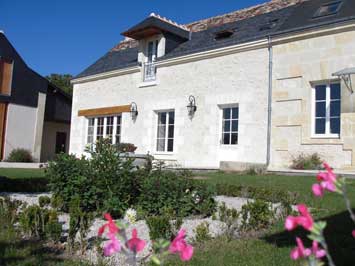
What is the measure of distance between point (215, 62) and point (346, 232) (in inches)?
426

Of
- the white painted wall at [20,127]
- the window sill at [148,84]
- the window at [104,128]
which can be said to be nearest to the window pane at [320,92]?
the window sill at [148,84]

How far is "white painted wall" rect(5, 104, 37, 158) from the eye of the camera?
21.2 metres

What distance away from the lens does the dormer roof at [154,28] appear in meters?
16.4

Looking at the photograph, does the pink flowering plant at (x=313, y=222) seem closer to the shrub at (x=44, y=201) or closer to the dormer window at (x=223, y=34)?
the shrub at (x=44, y=201)

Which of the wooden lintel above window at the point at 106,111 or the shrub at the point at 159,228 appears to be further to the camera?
the wooden lintel above window at the point at 106,111

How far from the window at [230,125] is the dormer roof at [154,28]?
4.74 meters

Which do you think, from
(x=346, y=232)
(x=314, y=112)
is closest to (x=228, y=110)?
(x=314, y=112)

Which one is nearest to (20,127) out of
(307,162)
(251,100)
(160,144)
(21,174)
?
(160,144)

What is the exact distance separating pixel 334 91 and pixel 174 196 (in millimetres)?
7822

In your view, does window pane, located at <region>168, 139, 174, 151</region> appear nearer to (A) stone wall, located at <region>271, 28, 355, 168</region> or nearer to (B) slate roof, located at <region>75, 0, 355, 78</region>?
(B) slate roof, located at <region>75, 0, 355, 78</region>

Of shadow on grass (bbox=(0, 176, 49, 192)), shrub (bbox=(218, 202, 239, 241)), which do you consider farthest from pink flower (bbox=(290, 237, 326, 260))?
shadow on grass (bbox=(0, 176, 49, 192))

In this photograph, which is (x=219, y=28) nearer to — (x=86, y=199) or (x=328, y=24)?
(x=328, y=24)

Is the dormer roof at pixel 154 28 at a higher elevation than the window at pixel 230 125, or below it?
higher

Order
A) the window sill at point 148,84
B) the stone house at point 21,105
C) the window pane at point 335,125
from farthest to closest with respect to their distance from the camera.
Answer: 1. the stone house at point 21,105
2. the window sill at point 148,84
3. the window pane at point 335,125
